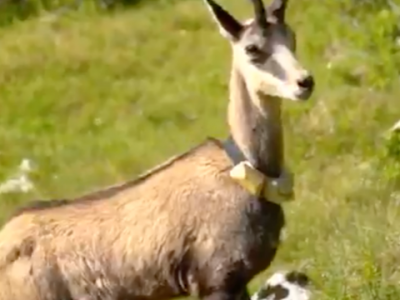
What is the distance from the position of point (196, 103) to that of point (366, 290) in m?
5.78

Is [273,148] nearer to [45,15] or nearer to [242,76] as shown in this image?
[242,76]

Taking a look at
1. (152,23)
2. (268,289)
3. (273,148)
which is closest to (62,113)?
(152,23)

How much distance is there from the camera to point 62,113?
1411cm

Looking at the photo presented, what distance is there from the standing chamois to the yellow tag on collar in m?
0.03

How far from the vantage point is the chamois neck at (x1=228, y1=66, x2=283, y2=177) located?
6992mm

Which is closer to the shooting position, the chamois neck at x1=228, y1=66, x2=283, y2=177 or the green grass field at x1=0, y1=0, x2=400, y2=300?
the chamois neck at x1=228, y1=66, x2=283, y2=177

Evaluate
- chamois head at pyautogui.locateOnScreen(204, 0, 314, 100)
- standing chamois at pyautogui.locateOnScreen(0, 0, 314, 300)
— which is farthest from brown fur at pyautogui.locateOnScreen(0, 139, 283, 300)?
chamois head at pyautogui.locateOnScreen(204, 0, 314, 100)

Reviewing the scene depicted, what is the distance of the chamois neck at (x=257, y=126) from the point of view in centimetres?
699

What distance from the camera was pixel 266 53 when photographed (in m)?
6.84

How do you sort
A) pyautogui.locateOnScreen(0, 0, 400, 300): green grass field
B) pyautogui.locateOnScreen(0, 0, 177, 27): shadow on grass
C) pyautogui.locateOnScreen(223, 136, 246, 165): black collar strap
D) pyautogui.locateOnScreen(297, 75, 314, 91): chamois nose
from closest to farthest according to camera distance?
1. pyautogui.locateOnScreen(297, 75, 314, 91): chamois nose
2. pyautogui.locateOnScreen(223, 136, 246, 165): black collar strap
3. pyautogui.locateOnScreen(0, 0, 400, 300): green grass field
4. pyautogui.locateOnScreen(0, 0, 177, 27): shadow on grass

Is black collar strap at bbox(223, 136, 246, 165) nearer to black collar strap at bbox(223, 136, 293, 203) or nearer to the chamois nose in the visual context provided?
black collar strap at bbox(223, 136, 293, 203)

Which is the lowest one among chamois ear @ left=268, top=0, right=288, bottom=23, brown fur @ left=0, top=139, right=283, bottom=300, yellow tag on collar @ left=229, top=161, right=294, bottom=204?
brown fur @ left=0, top=139, right=283, bottom=300

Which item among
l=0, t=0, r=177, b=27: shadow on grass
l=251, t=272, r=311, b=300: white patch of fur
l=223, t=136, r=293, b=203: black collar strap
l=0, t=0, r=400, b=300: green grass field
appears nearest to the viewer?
l=223, t=136, r=293, b=203: black collar strap

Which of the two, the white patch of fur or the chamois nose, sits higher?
the chamois nose
